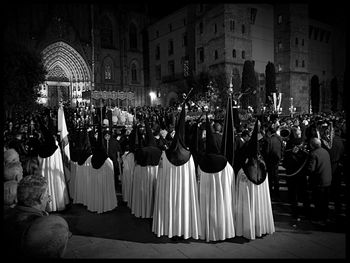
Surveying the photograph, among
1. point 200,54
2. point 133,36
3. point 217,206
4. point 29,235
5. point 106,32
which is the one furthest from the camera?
point 133,36

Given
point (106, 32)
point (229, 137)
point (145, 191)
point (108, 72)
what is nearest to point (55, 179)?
point (145, 191)

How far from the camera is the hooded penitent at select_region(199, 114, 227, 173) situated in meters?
4.90

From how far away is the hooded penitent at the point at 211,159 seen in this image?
16.1ft

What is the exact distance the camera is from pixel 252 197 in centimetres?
501

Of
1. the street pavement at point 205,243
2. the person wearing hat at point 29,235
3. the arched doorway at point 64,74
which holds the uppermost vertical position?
the arched doorway at point 64,74

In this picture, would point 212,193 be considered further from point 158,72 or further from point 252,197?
point 158,72

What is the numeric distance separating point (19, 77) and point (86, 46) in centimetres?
A: 2345

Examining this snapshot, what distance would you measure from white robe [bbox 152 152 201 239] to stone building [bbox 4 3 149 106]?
1073 inches

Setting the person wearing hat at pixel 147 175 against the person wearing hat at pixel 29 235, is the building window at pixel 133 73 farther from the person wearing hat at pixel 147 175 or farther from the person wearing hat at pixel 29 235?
the person wearing hat at pixel 29 235

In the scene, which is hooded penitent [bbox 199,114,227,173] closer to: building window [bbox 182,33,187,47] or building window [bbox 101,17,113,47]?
building window [bbox 182,33,187,47]

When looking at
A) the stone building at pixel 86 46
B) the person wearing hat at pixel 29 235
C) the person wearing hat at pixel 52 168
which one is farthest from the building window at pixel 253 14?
the person wearing hat at pixel 29 235

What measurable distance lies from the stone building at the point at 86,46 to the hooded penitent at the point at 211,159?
27.3m

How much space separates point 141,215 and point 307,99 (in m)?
39.2

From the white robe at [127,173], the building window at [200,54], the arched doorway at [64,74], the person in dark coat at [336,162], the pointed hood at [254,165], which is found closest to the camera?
the pointed hood at [254,165]
